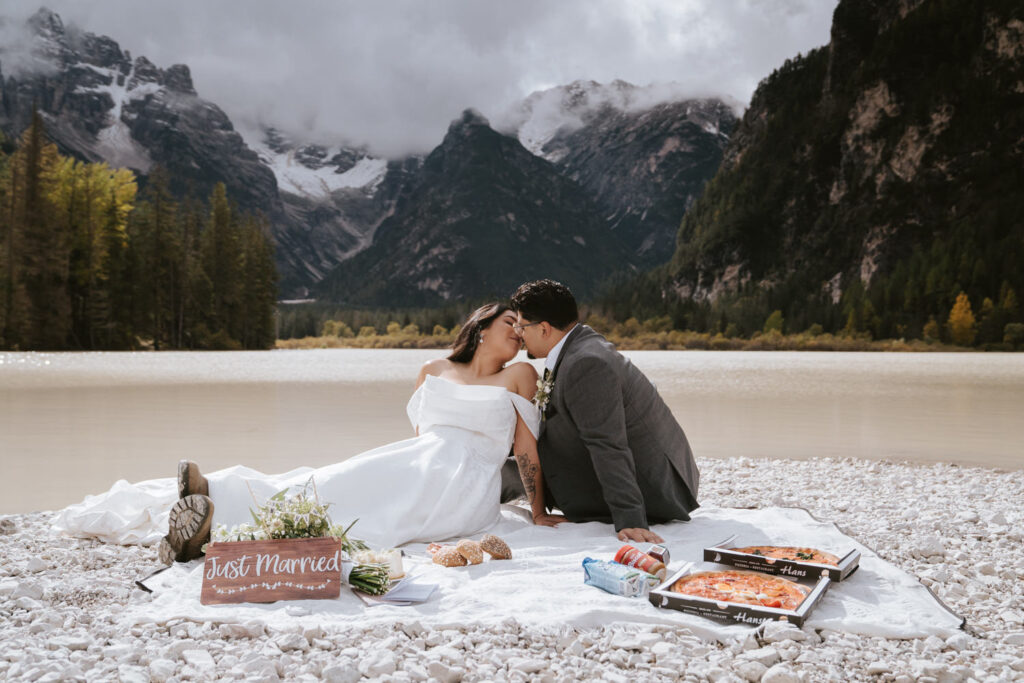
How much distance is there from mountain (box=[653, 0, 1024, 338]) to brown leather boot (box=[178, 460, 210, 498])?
261 feet

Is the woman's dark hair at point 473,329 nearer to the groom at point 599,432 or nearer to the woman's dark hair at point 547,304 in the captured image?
the groom at point 599,432

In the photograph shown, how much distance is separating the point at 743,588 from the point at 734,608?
1.16 feet

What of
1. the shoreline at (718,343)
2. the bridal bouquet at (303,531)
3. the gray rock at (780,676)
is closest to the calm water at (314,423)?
the bridal bouquet at (303,531)

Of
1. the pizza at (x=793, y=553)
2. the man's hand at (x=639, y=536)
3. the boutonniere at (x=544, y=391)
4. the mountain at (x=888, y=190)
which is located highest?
the mountain at (x=888, y=190)

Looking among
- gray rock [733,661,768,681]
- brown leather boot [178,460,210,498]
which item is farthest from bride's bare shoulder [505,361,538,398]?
gray rock [733,661,768,681]

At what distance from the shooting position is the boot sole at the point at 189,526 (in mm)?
4375

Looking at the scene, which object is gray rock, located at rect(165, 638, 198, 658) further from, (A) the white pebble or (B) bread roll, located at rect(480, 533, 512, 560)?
(A) the white pebble

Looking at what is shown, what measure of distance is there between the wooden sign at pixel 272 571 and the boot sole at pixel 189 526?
593 mm

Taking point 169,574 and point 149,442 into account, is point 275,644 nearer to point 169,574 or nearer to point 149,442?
point 169,574

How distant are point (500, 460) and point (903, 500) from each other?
3.85 meters

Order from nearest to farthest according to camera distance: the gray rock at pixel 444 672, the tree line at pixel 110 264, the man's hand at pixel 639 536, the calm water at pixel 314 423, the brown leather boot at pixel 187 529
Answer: the gray rock at pixel 444 672 < the brown leather boot at pixel 187 529 < the man's hand at pixel 639 536 < the calm water at pixel 314 423 < the tree line at pixel 110 264

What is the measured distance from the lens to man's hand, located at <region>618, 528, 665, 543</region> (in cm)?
472

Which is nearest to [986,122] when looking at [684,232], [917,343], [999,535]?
[917,343]

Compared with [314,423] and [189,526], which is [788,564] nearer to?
[189,526]
